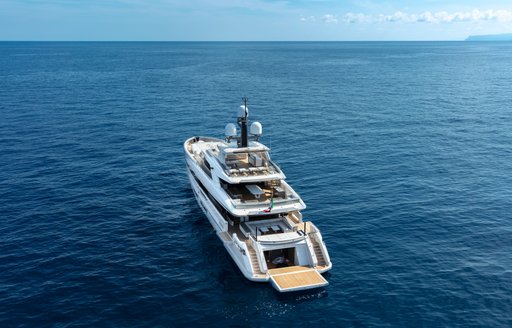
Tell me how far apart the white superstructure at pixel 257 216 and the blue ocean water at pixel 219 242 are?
1501 mm

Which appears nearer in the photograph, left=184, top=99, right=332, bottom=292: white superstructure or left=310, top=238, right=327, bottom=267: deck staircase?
left=184, top=99, right=332, bottom=292: white superstructure

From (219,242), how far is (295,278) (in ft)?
35.6

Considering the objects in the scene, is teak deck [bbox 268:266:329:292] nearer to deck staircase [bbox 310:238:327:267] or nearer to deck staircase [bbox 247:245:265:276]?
deck staircase [bbox 247:245:265:276]

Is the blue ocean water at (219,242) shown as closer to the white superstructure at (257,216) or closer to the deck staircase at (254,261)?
the deck staircase at (254,261)

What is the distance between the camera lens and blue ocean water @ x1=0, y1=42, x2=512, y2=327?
34531 millimetres

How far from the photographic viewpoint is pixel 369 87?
140125 mm

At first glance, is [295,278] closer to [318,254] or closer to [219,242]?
[318,254]

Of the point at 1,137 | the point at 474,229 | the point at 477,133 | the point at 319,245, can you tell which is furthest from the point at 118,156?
the point at 477,133

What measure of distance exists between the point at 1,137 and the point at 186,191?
40.4 metres

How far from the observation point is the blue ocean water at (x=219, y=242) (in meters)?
34.5

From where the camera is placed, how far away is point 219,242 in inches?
1786

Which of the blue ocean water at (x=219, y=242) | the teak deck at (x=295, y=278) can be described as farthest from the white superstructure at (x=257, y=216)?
the blue ocean water at (x=219, y=242)

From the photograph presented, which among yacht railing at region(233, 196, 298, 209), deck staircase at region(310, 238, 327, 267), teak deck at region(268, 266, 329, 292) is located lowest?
teak deck at region(268, 266, 329, 292)

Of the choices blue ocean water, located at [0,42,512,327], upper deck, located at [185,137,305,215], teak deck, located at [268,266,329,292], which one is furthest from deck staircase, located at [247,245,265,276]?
upper deck, located at [185,137,305,215]
